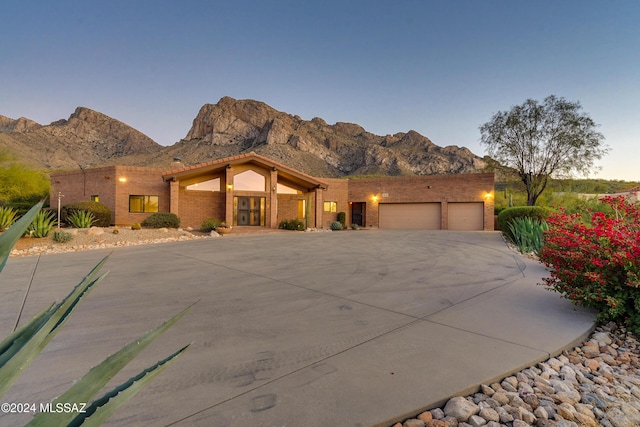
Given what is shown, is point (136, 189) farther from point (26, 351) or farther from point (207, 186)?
point (26, 351)

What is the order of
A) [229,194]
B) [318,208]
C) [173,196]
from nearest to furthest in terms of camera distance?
[173,196], [229,194], [318,208]

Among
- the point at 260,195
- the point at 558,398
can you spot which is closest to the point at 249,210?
the point at 260,195

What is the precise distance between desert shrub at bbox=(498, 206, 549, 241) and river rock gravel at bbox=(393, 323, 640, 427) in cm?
1149

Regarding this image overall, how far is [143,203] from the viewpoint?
2041 centimetres

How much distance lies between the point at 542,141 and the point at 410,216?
11.7 m

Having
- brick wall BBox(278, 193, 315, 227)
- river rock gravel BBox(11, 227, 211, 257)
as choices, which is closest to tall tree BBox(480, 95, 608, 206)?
brick wall BBox(278, 193, 315, 227)

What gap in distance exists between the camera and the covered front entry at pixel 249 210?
20.8 metres

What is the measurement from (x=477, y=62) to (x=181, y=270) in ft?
71.7

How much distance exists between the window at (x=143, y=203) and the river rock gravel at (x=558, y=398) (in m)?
22.5

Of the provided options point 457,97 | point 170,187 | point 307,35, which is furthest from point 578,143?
point 170,187

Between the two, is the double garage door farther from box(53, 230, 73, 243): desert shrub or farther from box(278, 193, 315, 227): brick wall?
box(53, 230, 73, 243): desert shrub

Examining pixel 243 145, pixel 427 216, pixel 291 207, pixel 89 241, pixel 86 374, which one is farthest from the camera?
pixel 243 145

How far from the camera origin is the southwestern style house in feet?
65.0

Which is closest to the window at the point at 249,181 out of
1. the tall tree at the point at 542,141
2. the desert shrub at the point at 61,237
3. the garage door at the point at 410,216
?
the desert shrub at the point at 61,237
